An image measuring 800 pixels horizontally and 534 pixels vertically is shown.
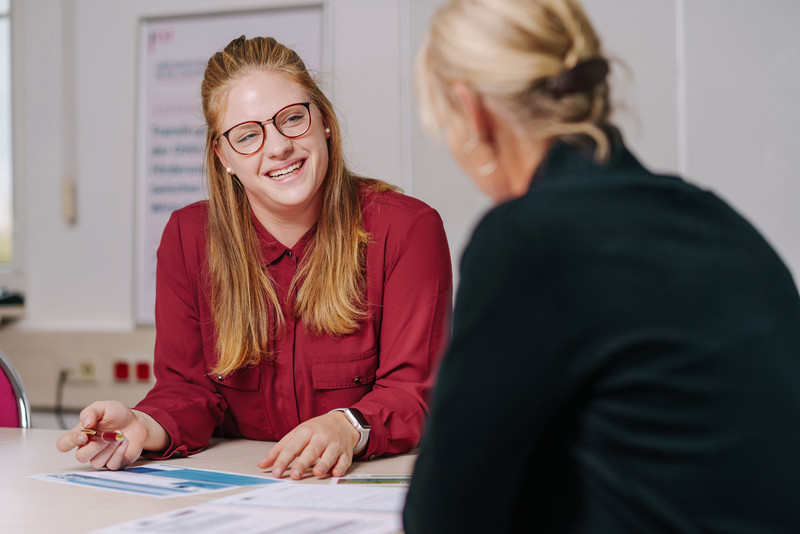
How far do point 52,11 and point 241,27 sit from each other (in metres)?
0.74

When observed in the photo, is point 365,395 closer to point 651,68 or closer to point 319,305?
point 319,305

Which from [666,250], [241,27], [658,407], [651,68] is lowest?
[658,407]

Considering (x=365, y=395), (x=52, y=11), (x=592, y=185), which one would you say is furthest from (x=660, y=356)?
(x=52, y=11)

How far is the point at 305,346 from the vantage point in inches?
61.7

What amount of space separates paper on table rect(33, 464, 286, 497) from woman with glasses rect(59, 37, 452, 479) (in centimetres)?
13

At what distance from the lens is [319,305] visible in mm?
1549

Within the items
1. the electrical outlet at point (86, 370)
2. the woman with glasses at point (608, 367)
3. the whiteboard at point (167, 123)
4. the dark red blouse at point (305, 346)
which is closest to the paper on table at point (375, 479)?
the dark red blouse at point (305, 346)

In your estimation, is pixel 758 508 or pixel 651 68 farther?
pixel 651 68

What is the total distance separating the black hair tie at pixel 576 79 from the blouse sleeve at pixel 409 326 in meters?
0.69

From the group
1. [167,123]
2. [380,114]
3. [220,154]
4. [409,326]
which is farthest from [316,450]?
[167,123]

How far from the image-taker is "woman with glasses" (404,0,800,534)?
663 millimetres

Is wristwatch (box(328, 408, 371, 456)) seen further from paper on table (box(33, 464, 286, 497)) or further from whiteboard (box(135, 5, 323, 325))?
whiteboard (box(135, 5, 323, 325))

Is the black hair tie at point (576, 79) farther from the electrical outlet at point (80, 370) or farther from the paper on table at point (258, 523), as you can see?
the electrical outlet at point (80, 370)

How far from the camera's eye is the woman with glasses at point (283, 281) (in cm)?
153
